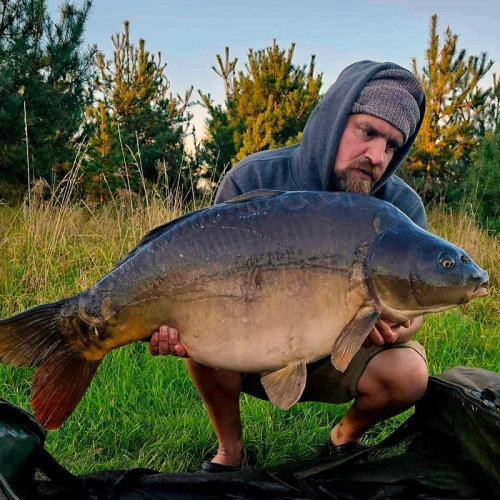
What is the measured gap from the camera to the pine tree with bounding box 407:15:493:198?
10.9m

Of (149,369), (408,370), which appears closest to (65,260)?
(149,369)

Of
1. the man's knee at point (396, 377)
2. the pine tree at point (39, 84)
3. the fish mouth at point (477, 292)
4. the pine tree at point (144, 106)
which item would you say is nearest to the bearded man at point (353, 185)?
the man's knee at point (396, 377)

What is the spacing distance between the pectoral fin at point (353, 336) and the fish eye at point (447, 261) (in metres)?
0.18

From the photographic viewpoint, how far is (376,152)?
191 cm

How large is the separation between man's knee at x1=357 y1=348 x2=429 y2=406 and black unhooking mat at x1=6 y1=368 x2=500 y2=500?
5 cm

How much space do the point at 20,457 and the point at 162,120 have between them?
1143 centimetres

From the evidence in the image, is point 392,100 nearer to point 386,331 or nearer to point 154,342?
point 386,331

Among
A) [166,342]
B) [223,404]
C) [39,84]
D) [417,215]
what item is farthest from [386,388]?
[39,84]

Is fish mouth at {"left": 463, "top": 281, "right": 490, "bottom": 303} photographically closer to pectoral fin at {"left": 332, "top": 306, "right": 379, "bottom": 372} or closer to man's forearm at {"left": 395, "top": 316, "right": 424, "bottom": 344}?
pectoral fin at {"left": 332, "top": 306, "right": 379, "bottom": 372}

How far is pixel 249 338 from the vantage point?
130 centimetres

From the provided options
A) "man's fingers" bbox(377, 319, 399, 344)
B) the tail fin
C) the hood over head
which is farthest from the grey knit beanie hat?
the tail fin

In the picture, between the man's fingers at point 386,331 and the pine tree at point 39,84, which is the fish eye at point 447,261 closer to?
the man's fingers at point 386,331

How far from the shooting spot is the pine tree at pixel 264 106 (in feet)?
36.6

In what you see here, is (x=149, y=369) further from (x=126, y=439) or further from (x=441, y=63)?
(x=441, y=63)
